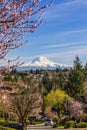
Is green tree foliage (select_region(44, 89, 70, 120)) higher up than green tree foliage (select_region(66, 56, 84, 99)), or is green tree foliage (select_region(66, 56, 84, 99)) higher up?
green tree foliage (select_region(66, 56, 84, 99))

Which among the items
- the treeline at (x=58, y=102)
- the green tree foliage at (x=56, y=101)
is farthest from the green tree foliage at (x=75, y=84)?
the green tree foliage at (x=56, y=101)

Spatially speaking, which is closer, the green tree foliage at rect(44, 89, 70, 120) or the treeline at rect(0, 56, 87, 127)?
the treeline at rect(0, 56, 87, 127)

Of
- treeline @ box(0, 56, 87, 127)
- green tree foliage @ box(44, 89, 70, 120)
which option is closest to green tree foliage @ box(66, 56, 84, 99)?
treeline @ box(0, 56, 87, 127)

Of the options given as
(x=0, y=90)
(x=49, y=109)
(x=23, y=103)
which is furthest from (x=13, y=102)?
(x=49, y=109)

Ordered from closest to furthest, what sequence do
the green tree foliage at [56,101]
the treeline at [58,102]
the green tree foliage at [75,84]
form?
the treeline at [58,102] → the green tree foliage at [56,101] → the green tree foliage at [75,84]

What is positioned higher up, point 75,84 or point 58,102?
point 75,84

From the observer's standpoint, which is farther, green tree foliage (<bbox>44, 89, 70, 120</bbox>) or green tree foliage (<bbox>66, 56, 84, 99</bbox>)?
green tree foliage (<bbox>66, 56, 84, 99</bbox>)

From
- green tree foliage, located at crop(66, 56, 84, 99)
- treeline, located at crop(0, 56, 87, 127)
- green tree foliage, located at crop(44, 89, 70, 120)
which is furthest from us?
green tree foliage, located at crop(66, 56, 84, 99)

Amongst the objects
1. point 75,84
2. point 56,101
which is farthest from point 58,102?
point 75,84

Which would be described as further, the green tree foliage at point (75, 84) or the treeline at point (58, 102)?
the green tree foliage at point (75, 84)

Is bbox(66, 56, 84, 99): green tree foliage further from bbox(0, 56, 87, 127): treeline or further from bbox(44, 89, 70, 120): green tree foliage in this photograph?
bbox(44, 89, 70, 120): green tree foliage

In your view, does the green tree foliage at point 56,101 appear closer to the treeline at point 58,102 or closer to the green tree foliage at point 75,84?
the treeline at point 58,102

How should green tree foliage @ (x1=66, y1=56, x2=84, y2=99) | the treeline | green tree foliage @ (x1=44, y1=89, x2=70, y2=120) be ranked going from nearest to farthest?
the treeline
green tree foliage @ (x1=44, y1=89, x2=70, y2=120)
green tree foliage @ (x1=66, y1=56, x2=84, y2=99)

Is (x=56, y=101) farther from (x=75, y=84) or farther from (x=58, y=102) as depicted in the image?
(x=75, y=84)
